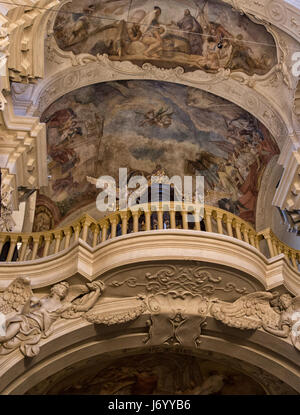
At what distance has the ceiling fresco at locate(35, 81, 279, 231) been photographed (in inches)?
514

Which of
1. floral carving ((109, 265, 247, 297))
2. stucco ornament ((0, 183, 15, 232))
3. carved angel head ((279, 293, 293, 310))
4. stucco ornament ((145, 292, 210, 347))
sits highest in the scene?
stucco ornament ((0, 183, 15, 232))

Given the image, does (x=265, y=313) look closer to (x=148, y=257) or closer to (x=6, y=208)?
(x=148, y=257)

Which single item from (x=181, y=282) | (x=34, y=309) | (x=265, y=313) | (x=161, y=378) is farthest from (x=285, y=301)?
(x=34, y=309)

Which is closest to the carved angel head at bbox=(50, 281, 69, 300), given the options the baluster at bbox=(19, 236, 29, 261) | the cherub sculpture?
the cherub sculpture

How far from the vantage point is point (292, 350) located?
315 inches

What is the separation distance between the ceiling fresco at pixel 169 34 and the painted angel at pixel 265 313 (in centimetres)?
634

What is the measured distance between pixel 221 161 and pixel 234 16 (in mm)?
3967

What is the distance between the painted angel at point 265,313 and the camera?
7.97 metres

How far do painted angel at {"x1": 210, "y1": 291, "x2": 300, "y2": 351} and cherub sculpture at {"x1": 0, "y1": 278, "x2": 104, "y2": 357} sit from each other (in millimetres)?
2147

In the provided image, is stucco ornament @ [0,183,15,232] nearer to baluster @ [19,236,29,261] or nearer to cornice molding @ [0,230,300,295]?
baluster @ [19,236,29,261]

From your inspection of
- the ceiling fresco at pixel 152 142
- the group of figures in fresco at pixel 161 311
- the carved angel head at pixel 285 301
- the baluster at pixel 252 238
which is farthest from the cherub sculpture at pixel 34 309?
the ceiling fresco at pixel 152 142

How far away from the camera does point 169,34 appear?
12.5 m

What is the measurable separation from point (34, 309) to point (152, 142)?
7.82m

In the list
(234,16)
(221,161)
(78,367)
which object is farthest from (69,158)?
(78,367)
